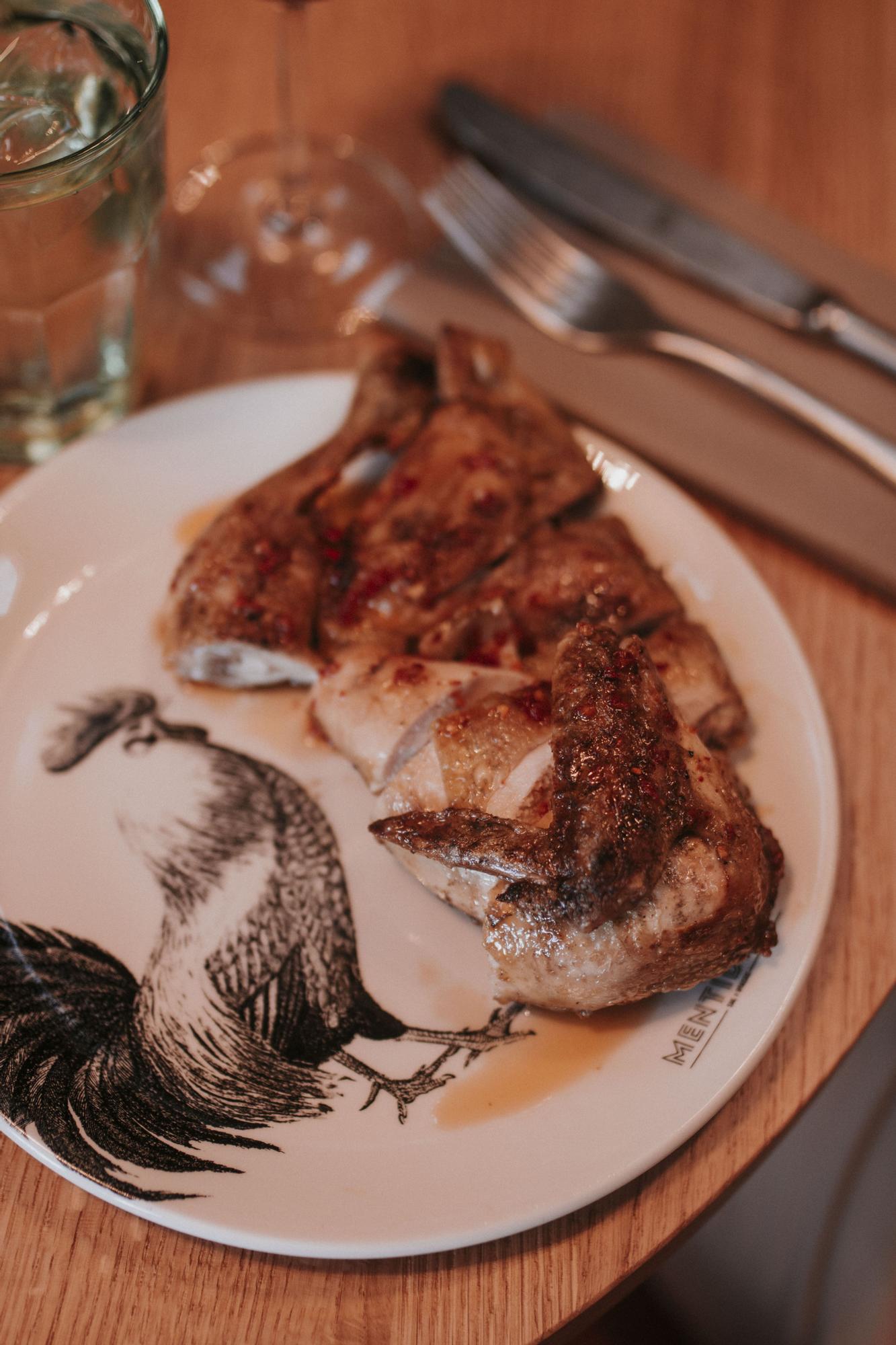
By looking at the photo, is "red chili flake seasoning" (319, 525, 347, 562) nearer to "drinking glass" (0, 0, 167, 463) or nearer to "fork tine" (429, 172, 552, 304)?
"drinking glass" (0, 0, 167, 463)

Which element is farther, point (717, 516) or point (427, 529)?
point (717, 516)

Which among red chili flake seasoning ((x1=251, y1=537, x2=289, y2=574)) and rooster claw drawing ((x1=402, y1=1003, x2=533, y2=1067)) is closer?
rooster claw drawing ((x1=402, y1=1003, x2=533, y2=1067))

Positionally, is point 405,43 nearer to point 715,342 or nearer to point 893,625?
point 715,342

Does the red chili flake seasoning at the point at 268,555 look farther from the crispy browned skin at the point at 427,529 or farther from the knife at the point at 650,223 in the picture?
the knife at the point at 650,223

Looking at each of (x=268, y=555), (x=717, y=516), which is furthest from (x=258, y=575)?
(x=717, y=516)

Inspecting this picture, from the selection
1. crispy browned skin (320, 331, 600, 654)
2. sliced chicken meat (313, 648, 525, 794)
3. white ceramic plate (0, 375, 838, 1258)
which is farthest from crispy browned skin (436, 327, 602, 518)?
sliced chicken meat (313, 648, 525, 794)

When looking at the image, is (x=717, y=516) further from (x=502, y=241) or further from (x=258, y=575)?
(x=258, y=575)

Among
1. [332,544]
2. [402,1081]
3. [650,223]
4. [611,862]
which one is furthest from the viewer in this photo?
[650,223]

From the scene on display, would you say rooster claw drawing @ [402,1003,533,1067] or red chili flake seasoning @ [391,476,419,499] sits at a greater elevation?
red chili flake seasoning @ [391,476,419,499]
